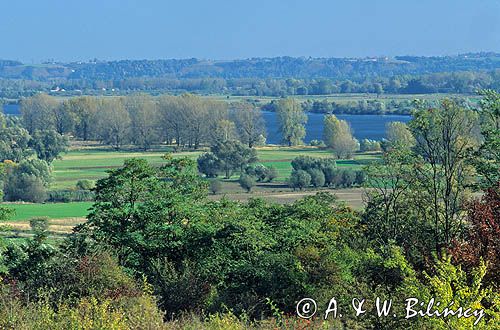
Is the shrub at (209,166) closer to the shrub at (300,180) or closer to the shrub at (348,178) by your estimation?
the shrub at (300,180)

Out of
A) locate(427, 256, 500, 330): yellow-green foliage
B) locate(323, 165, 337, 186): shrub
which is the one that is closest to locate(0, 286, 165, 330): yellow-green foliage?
locate(427, 256, 500, 330): yellow-green foliage

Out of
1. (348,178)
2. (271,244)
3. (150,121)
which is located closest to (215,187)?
(348,178)

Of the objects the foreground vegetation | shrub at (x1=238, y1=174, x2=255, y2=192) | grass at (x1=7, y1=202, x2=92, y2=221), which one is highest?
the foreground vegetation

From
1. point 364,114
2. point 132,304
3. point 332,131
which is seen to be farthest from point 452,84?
point 132,304

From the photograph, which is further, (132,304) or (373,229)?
(373,229)

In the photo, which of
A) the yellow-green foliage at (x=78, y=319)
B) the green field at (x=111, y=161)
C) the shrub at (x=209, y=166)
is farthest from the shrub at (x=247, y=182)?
the yellow-green foliage at (x=78, y=319)

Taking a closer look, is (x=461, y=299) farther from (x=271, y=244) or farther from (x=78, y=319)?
(x=271, y=244)

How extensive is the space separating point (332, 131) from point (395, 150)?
58.3m

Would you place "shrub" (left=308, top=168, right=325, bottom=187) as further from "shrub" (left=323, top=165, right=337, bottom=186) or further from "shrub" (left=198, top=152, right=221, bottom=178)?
"shrub" (left=198, top=152, right=221, bottom=178)

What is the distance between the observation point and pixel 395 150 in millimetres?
22500

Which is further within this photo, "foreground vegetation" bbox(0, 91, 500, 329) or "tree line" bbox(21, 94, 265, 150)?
"tree line" bbox(21, 94, 265, 150)

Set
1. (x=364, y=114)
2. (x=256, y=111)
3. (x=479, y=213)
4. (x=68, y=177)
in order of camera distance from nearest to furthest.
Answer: (x=479, y=213), (x=68, y=177), (x=256, y=111), (x=364, y=114)

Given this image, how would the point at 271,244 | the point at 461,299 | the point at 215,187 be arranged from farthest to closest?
1. the point at 215,187
2. the point at 271,244
3. the point at 461,299

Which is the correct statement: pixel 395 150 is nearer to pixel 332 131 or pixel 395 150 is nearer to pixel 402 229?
pixel 402 229
